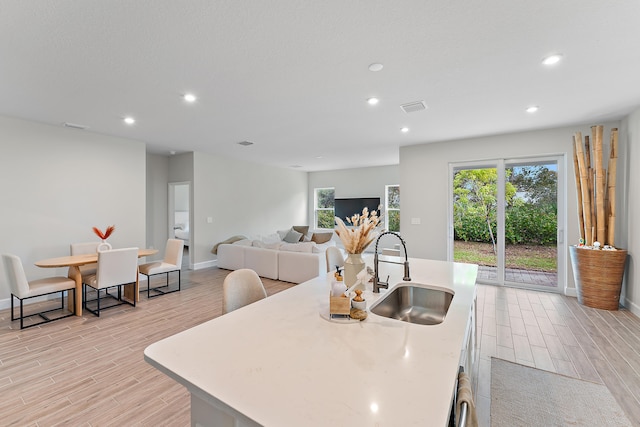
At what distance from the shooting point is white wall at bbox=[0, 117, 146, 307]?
3.85 m

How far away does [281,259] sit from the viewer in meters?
5.23

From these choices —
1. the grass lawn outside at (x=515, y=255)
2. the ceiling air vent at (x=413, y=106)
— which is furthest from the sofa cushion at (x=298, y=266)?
the ceiling air vent at (x=413, y=106)

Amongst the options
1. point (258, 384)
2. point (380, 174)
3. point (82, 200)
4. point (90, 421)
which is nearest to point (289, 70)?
point (258, 384)

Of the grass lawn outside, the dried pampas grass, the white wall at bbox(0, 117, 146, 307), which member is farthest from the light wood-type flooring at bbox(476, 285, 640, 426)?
the white wall at bbox(0, 117, 146, 307)

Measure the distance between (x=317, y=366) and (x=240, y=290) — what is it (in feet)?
3.42

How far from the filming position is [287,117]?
3832mm

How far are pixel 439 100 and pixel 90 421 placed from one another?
4.18 m

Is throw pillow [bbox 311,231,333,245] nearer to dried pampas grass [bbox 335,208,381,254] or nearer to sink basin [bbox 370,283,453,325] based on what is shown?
sink basin [bbox 370,283,453,325]

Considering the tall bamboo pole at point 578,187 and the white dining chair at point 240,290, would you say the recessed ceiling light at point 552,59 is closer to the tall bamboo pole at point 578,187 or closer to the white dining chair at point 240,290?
the tall bamboo pole at point 578,187

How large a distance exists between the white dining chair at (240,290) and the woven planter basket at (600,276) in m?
4.38

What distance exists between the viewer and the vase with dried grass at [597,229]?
3.59 metres

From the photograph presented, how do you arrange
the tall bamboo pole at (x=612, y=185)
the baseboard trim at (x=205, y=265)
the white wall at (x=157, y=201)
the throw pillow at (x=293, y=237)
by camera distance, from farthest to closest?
the throw pillow at (x=293, y=237)
the white wall at (x=157, y=201)
the baseboard trim at (x=205, y=265)
the tall bamboo pole at (x=612, y=185)

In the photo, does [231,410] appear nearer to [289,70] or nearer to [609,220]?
[289,70]

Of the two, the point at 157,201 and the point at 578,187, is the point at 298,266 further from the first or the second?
the point at 578,187
